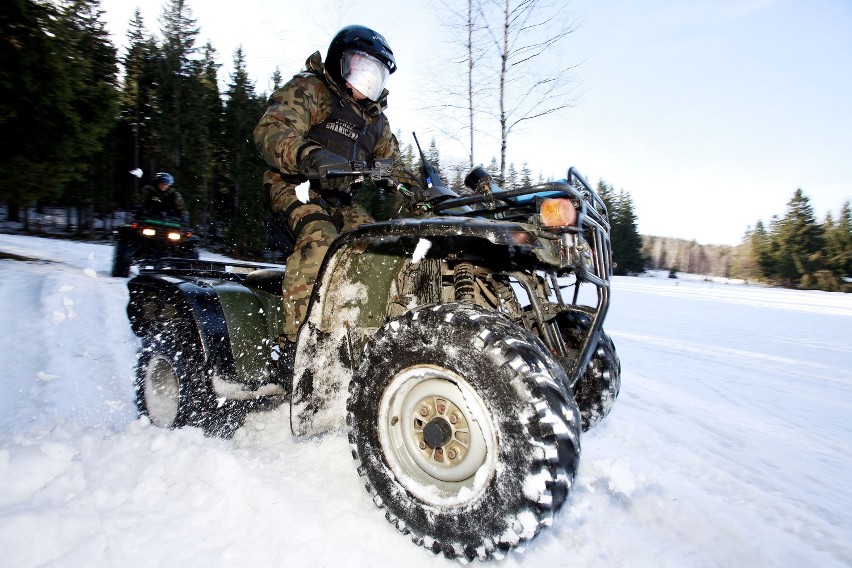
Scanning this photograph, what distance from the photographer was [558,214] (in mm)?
1964

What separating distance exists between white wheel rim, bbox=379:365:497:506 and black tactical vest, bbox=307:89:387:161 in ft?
6.94

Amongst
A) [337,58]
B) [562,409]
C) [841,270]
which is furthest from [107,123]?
[841,270]

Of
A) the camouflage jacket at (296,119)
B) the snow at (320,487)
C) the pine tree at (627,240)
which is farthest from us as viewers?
the pine tree at (627,240)

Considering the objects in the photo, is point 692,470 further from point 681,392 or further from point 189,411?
point 189,411

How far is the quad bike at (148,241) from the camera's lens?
1025cm

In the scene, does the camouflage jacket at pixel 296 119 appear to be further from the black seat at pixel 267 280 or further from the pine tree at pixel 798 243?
the pine tree at pixel 798 243

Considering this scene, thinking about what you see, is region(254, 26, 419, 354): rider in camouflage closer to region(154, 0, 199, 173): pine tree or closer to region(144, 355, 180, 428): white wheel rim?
region(144, 355, 180, 428): white wheel rim

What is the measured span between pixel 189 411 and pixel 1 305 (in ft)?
17.8

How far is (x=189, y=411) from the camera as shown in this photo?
288cm

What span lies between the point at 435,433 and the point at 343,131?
246cm

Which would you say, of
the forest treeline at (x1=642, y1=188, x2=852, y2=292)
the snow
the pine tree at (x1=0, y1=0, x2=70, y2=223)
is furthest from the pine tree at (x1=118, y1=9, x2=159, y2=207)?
the forest treeline at (x1=642, y1=188, x2=852, y2=292)

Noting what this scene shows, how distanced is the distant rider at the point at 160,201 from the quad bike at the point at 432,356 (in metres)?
8.48

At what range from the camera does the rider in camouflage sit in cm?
279

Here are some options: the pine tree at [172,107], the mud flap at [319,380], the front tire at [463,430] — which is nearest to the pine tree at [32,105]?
the mud flap at [319,380]
